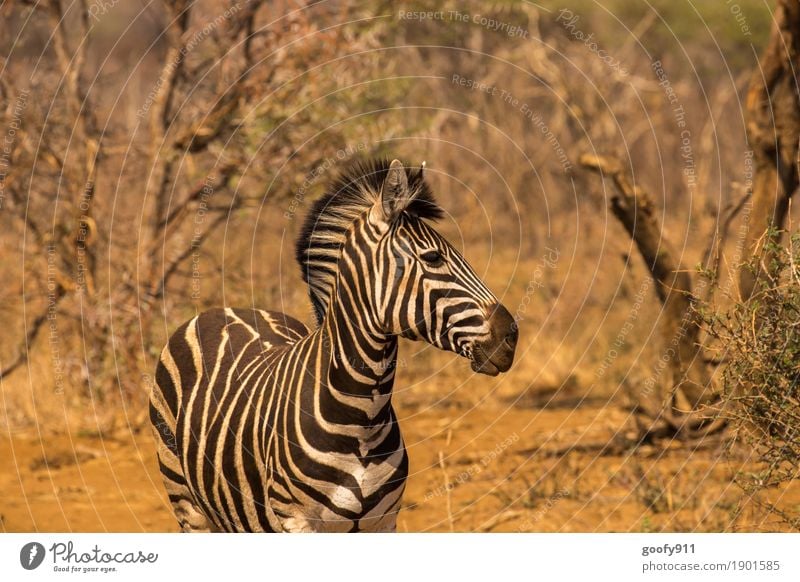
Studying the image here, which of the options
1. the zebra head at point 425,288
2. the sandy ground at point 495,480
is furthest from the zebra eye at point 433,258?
the sandy ground at point 495,480

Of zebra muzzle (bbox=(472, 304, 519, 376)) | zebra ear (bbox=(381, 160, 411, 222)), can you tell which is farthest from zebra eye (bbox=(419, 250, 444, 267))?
zebra muzzle (bbox=(472, 304, 519, 376))

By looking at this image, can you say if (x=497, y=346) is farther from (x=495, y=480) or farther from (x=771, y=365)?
(x=495, y=480)

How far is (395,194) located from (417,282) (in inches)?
19.4

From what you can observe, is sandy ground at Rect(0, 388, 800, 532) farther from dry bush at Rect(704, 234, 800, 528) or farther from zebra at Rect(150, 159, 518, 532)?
zebra at Rect(150, 159, 518, 532)

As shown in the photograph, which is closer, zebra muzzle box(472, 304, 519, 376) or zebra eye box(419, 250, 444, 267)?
zebra muzzle box(472, 304, 519, 376)

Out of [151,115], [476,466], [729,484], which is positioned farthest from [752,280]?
[151,115]

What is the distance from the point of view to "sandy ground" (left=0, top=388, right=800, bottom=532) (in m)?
9.45

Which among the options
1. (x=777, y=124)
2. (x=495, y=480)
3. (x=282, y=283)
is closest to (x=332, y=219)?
(x=495, y=480)

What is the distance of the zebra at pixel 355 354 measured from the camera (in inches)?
245

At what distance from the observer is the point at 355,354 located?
6406mm

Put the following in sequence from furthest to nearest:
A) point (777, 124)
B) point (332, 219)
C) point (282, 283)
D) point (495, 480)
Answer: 1. point (282, 283)
2. point (495, 480)
3. point (777, 124)
4. point (332, 219)

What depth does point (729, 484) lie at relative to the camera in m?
9.31

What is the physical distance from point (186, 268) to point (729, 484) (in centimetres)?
731

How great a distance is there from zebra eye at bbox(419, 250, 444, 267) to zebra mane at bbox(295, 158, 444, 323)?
41cm
